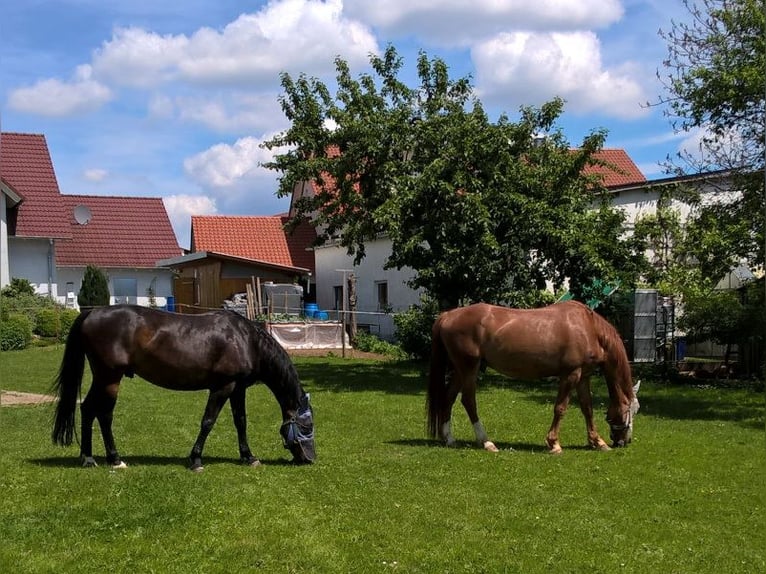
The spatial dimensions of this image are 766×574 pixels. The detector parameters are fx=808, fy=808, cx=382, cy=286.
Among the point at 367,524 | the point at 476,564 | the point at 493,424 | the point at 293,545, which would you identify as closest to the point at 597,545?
the point at 476,564

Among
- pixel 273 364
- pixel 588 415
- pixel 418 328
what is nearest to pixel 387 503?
pixel 273 364

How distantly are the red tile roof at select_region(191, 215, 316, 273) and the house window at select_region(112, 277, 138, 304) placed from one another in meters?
3.24

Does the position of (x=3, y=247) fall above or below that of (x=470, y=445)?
above

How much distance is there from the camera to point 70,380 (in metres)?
8.38

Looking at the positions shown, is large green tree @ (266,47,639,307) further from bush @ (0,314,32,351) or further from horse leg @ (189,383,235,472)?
bush @ (0,314,32,351)

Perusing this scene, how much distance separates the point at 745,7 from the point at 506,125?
18.0 ft

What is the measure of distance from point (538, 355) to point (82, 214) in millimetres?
33633

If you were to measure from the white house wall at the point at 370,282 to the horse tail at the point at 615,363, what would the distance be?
17673mm

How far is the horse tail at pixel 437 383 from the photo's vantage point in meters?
10.1

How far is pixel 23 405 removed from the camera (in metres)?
13.8

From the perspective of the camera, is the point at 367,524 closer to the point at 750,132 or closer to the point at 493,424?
the point at 493,424

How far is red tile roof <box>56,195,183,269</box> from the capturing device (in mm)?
37062

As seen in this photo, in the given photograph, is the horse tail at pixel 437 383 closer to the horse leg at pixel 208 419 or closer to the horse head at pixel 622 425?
the horse head at pixel 622 425

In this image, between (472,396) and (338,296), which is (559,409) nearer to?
(472,396)
